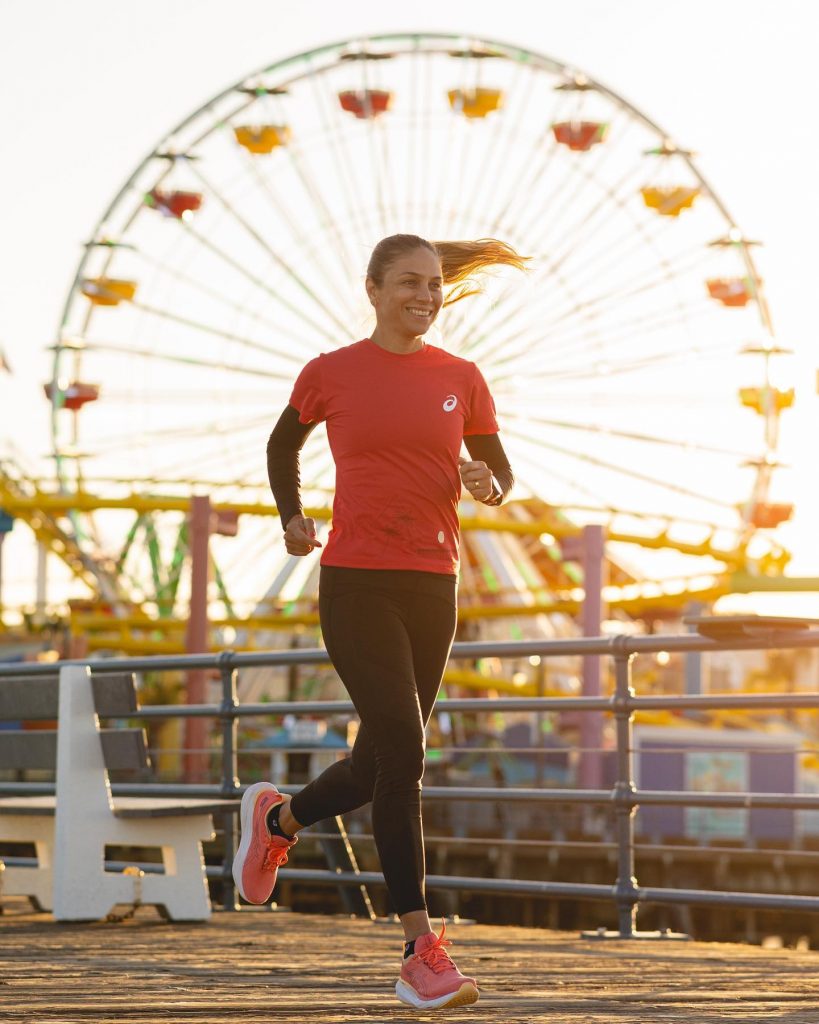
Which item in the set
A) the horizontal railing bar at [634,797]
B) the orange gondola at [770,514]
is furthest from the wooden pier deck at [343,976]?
the orange gondola at [770,514]

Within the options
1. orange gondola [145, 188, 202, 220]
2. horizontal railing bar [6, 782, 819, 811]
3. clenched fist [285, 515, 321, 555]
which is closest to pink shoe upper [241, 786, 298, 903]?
clenched fist [285, 515, 321, 555]

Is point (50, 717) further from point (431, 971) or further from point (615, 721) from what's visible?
point (431, 971)

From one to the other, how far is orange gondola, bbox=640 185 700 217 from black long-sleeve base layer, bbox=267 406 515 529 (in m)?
24.0

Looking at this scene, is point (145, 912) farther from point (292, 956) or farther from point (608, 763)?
point (608, 763)

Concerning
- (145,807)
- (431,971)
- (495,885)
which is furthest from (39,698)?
(431,971)

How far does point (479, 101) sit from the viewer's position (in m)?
28.8

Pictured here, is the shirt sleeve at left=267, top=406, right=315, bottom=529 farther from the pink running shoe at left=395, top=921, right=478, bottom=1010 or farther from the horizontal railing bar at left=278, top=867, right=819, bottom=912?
the horizontal railing bar at left=278, top=867, right=819, bottom=912

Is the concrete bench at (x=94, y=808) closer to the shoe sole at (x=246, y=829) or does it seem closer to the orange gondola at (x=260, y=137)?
the shoe sole at (x=246, y=829)

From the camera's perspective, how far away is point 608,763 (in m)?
33.2

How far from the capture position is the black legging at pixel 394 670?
4.25 meters

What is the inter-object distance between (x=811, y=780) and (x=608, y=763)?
16020 millimetres

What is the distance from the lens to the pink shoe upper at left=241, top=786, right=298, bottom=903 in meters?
4.83

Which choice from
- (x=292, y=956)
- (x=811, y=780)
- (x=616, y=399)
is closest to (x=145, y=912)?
(x=292, y=956)

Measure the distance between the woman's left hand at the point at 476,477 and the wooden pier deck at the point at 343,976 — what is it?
1101 mm
